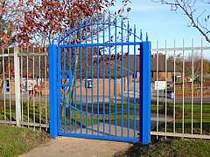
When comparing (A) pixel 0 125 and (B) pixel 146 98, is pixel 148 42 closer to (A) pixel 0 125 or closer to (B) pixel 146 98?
(B) pixel 146 98

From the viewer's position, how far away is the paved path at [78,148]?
6180 millimetres

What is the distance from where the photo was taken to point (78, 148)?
21.4 ft

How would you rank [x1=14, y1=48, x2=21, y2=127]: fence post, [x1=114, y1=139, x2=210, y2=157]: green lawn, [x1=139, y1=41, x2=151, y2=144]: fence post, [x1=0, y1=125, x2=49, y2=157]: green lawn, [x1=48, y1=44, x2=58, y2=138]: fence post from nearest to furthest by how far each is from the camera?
[x1=114, y1=139, x2=210, y2=157]: green lawn < [x1=139, y1=41, x2=151, y2=144]: fence post < [x1=0, y1=125, x2=49, y2=157]: green lawn < [x1=48, y1=44, x2=58, y2=138]: fence post < [x1=14, y1=48, x2=21, y2=127]: fence post

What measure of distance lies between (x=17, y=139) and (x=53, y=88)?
52.5 inches

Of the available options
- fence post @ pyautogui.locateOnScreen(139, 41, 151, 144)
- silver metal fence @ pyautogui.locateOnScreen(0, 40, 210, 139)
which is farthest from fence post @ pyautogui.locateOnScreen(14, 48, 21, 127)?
fence post @ pyautogui.locateOnScreen(139, 41, 151, 144)

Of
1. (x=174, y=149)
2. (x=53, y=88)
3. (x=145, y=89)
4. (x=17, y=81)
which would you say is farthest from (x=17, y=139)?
(x=174, y=149)

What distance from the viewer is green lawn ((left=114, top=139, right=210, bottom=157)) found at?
5391 millimetres

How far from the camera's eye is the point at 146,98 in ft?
20.2

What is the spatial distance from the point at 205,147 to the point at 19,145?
11.9 ft

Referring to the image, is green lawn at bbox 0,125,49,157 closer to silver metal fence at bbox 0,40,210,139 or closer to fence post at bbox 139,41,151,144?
silver metal fence at bbox 0,40,210,139

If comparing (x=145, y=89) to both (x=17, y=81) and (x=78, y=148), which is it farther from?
(x=17, y=81)

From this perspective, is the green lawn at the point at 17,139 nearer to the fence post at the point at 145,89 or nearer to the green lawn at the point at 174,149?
the green lawn at the point at 174,149

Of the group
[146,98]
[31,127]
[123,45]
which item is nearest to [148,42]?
[123,45]

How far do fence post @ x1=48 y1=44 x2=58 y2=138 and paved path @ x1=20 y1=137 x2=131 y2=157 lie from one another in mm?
314
